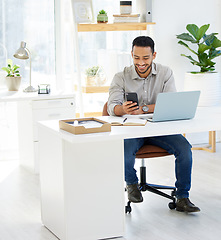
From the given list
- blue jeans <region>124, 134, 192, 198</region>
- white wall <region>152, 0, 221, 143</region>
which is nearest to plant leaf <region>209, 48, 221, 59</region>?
white wall <region>152, 0, 221, 143</region>

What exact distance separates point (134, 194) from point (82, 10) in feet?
7.32

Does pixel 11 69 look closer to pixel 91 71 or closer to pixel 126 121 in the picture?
pixel 91 71

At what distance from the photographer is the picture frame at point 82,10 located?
194 inches

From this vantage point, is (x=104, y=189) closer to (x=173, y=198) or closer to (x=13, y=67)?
(x=173, y=198)

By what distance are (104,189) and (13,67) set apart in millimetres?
2290

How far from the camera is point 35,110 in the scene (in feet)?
14.9

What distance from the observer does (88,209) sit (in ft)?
9.69

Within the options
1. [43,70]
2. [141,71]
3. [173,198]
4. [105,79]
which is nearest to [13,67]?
[43,70]

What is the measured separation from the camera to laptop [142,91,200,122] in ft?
10.1

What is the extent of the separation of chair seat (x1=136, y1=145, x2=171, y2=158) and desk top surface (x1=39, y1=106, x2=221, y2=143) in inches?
13.6

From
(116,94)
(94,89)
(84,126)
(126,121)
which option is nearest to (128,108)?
(126,121)

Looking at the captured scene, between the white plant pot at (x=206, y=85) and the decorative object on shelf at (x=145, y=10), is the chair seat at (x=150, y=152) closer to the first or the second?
the white plant pot at (x=206, y=85)

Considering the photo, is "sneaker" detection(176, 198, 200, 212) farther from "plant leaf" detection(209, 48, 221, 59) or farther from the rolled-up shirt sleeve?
"plant leaf" detection(209, 48, 221, 59)

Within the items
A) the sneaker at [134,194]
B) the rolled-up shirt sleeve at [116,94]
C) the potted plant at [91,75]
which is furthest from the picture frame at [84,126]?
the potted plant at [91,75]
